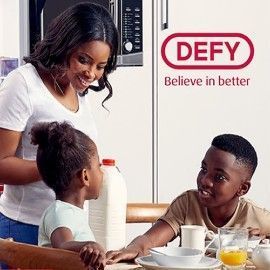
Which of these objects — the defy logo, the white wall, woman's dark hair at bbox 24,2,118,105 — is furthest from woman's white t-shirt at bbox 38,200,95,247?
the white wall

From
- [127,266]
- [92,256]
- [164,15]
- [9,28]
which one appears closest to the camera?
[92,256]

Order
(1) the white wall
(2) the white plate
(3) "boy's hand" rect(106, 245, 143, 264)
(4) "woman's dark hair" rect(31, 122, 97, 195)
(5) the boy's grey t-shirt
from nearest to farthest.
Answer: (2) the white plate → (3) "boy's hand" rect(106, 245, 143, 264) → (4) "woman's dark hair" rect(31, 122, 97, 195) → (5) the boy's grey t-shirt → (1) the white wall

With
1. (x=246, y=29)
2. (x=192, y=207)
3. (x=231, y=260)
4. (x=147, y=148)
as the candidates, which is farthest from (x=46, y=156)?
(x=246, y=29)

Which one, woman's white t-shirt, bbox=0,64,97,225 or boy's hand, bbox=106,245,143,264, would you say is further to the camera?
woman's white t-shirt, bbox=0,64,97,225

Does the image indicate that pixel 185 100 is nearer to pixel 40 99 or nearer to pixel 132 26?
pixel 132 26

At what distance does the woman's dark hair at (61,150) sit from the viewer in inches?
77.4

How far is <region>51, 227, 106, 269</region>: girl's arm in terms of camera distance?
4.98 feet

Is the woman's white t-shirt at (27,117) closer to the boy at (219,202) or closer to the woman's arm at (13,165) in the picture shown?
the woman's arm at (13,165)

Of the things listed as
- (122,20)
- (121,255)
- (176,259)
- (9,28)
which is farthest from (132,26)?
(176,259)

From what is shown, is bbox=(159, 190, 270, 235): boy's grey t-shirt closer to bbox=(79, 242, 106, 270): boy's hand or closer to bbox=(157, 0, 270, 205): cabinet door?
bbox=(79, 242, 106, 270): boy's hand

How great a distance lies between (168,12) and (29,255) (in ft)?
6.72

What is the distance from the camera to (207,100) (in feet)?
11.4

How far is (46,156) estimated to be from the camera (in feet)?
6.55

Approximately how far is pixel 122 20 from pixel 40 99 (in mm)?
1484
